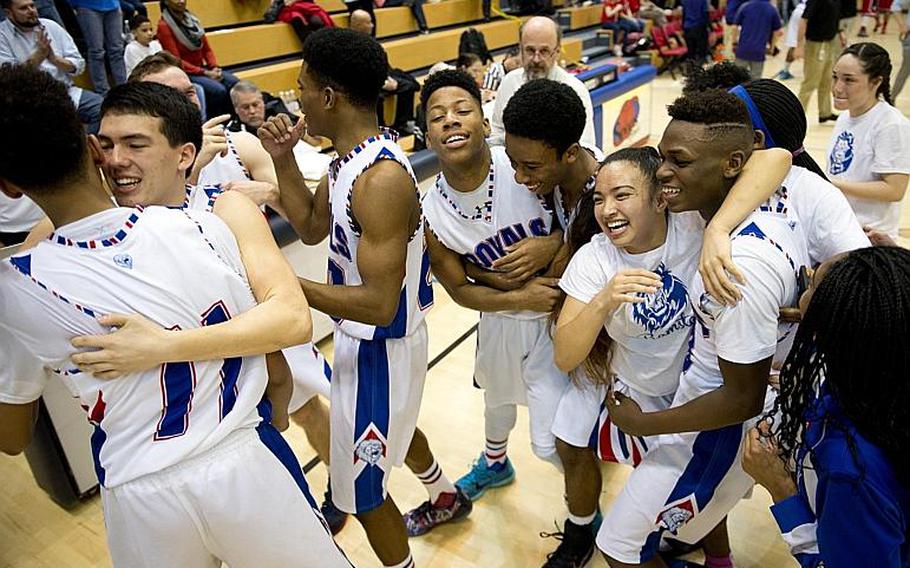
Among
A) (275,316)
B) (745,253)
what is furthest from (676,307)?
(275,316)

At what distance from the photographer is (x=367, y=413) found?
2096 mm

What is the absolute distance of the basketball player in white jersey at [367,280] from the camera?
6.23ft

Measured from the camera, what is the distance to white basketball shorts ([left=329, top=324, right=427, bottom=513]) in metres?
2.10

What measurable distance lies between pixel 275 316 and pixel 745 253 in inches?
42.4

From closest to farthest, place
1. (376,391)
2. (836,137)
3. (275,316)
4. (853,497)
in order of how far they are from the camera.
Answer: (853,497) → (275,316) → (376,391) → (836,137)

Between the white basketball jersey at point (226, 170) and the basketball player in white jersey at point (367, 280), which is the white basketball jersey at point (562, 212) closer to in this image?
the basketball player in white jersey at point (367, 280)

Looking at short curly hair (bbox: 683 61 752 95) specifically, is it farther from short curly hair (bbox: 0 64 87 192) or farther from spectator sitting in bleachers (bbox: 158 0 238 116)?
spectator sitting in bleachers (bbox: 158 0 238 116)

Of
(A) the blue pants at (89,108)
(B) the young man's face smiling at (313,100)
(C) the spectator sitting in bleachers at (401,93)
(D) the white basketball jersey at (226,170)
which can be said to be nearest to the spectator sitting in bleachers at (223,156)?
(D) the white basketball jersey at (226,170)

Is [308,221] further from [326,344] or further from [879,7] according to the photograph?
[879,7]

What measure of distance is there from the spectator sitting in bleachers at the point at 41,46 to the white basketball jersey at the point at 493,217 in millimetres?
2992

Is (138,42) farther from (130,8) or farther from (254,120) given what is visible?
(254,120)

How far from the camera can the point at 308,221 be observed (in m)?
2.47

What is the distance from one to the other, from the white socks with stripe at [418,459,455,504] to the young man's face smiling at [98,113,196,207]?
57.1 inches

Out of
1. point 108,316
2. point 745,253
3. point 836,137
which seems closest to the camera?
point 108,316
